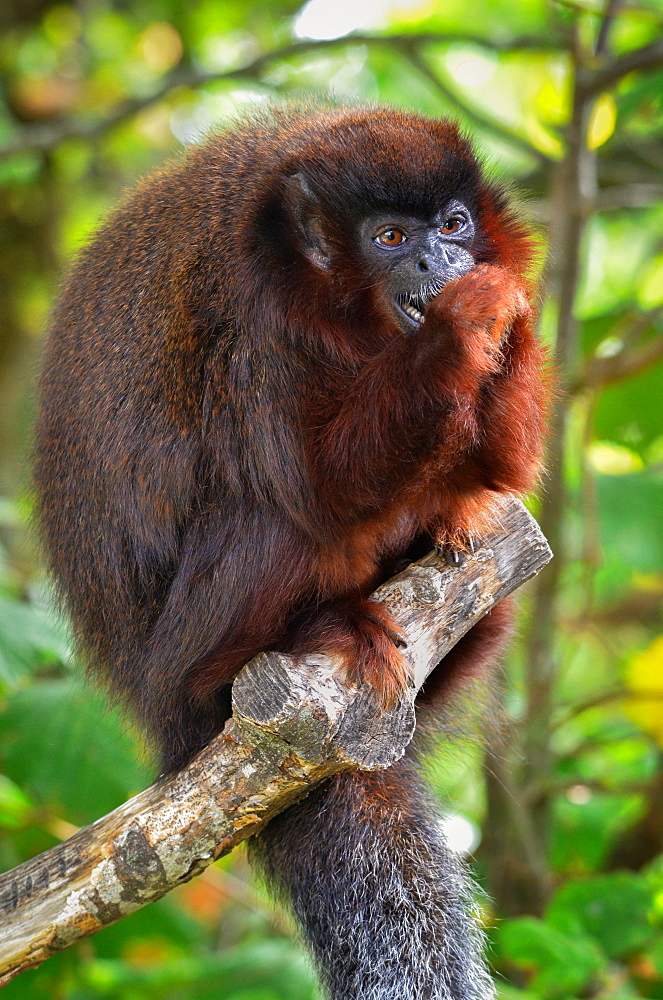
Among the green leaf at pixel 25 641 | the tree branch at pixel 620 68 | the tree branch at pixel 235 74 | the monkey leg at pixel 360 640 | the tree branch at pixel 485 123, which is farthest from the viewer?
the tree branch at pixel 235 74

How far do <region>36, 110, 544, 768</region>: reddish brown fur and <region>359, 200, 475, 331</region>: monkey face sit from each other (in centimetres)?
3

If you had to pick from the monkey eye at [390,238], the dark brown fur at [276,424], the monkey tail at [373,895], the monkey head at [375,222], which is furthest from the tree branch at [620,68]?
the monkey tail at [373,895]

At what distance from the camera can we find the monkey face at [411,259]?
202cm

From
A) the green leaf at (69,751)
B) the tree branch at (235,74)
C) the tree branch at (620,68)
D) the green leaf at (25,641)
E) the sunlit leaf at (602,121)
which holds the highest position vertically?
the tree branch at (235,74)

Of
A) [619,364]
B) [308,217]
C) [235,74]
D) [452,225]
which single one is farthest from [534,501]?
[235,74]

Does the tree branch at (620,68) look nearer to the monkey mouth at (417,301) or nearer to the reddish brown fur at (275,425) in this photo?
the reddish brown fur at (275,425)

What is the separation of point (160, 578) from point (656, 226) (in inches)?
163

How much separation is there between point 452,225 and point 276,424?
0.56m

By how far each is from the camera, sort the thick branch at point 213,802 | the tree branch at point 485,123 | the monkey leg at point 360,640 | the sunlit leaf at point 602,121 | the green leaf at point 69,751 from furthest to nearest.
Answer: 1. the sunlit leaf at point 602,121
2. the tree branch at point 485,123
3. the green leaf at point 69,751
4. the monkey leg at point 360,640
5. the thick branch at point 213,802

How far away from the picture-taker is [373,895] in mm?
2051

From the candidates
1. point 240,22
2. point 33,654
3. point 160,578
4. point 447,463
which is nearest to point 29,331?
point 240,22

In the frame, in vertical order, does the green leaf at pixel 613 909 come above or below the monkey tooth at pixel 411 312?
below

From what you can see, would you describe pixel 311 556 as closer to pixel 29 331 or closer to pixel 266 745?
pixel 266 745

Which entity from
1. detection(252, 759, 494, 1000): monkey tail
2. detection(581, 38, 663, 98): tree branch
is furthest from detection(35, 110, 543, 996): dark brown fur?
detection(581, 38, 663, 98): tree branch
